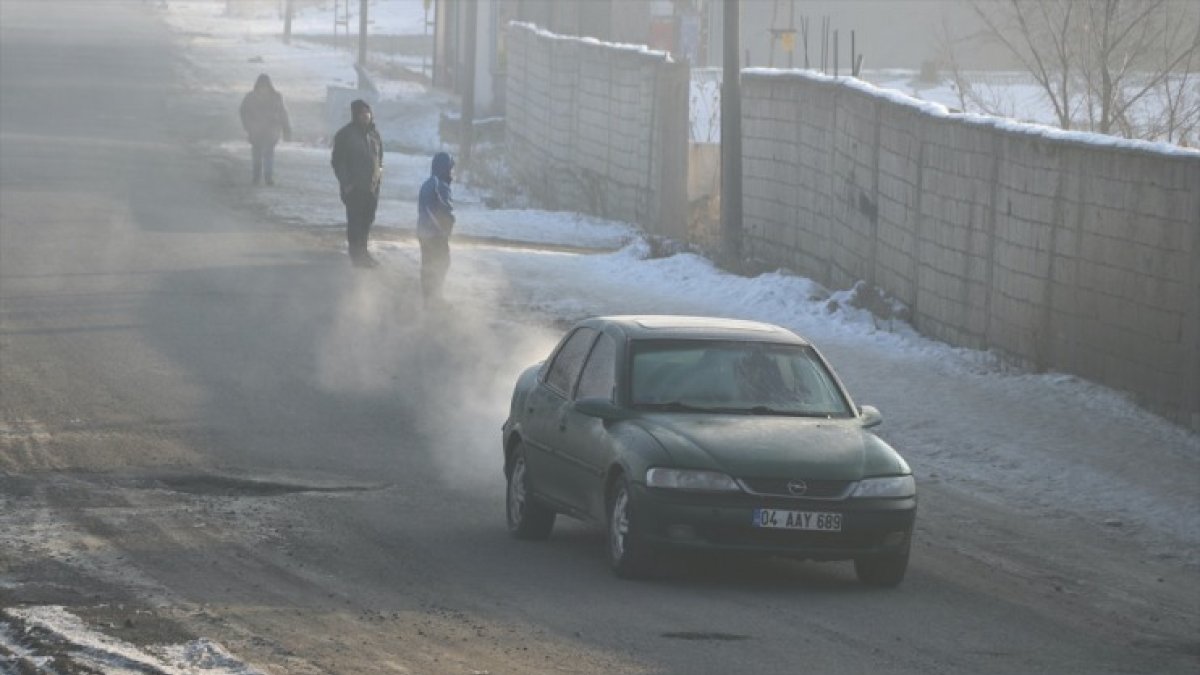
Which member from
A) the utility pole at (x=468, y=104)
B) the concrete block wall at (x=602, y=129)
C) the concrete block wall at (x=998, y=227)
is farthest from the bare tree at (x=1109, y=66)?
the utility pole at (x=468, y=104)

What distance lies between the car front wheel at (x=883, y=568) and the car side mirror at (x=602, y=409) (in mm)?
1425

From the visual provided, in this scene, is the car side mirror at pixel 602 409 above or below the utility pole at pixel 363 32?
below

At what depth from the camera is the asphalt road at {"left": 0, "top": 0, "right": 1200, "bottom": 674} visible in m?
9.04

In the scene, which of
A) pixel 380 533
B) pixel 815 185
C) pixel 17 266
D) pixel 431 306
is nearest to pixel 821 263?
pixel 815 185

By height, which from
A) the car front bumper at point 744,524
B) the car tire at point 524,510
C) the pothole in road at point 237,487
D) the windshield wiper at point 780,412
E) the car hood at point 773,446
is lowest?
the pothole in road at point 237,487

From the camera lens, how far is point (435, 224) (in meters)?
21.0

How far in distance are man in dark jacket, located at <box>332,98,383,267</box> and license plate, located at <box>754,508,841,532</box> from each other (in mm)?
14958

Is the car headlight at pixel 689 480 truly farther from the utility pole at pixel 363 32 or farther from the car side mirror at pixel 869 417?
the utility pole at pixel 363 32

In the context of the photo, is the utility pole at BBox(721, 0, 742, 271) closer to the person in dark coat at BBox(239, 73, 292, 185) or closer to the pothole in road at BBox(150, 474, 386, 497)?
the person in dark coat at BBox(239, 73, 292, 185)

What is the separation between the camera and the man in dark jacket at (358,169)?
24.4m

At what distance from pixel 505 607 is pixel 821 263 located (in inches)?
597

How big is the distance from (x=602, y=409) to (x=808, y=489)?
4.18 ft

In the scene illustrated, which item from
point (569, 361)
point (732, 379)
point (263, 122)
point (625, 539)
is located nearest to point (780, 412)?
point (732, 379)

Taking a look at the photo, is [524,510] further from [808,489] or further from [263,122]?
[263,122]
